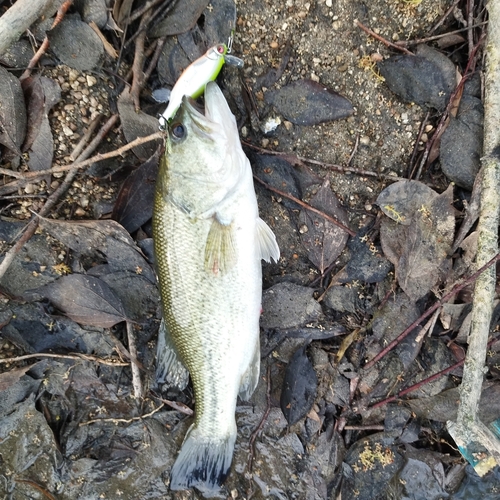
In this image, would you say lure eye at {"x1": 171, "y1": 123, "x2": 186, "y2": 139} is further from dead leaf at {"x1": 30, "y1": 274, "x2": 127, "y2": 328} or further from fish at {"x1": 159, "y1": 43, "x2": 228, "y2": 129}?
dead leaf at {"x1": 30, "y1": 274, "x2": 127, "y2": 328}

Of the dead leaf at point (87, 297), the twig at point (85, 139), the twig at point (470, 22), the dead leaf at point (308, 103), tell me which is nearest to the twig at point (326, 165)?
the dead leaf at point (308, 103)

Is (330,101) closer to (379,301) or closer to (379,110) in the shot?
(379,110)

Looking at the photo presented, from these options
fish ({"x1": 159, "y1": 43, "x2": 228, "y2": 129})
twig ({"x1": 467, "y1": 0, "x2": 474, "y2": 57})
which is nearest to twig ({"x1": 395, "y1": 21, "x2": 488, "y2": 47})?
twig ({"x1": 467, "y1": 0, "x2": 474, "y2": 57})

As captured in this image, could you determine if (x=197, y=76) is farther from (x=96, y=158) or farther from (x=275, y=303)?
(x=275, y=303)

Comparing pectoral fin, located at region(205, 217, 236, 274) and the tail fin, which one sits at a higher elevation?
pectoral fin, located at region(205, 217, 236, 274)

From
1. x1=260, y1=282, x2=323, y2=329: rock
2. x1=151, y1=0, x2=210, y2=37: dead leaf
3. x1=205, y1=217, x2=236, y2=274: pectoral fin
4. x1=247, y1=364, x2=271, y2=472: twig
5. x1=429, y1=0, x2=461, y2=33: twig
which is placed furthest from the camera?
x1=247, y1=364, x2=271, y2=472: twig

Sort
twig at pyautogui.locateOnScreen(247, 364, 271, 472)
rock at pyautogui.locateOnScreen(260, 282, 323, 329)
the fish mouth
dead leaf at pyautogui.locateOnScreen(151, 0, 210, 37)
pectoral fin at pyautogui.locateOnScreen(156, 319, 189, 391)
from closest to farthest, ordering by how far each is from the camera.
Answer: the fish mouth → dead leaf at pyautogui.locateOnScreen(151, 0, 210, 37) → pectoral fin at pyautogui.locateOnScreen(156, 319, 189, 391) → rock at pyautogui.locateOnScreen(260, 282, 323, 329) → twig at pyautogui.locateOnScreen(247, 364, 271, 472)

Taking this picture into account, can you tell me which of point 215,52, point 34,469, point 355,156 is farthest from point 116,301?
point 355,156
